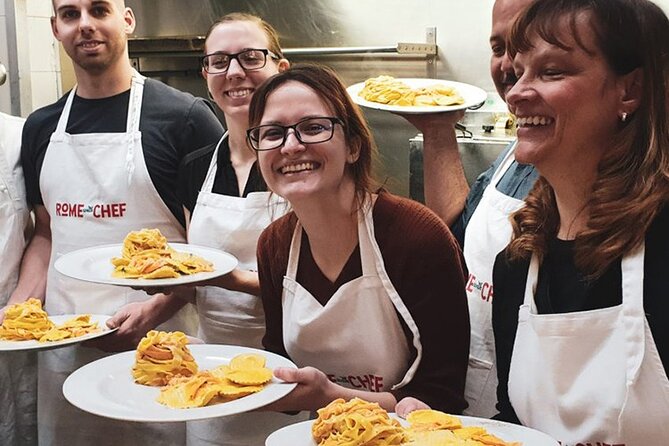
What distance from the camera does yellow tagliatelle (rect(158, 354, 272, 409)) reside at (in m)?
1.37

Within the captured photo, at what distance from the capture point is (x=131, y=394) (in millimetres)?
1426

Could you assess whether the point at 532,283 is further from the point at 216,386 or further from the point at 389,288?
the point at 216,386

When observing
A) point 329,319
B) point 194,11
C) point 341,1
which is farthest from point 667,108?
point 194,11

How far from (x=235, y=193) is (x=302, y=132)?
44 cm

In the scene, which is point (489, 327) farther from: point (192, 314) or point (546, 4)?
point (192, 314)

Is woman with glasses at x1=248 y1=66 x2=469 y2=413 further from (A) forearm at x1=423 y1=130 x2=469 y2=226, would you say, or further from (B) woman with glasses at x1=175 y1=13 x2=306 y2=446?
(A) forearm at x1=423 y1=130 x2=469 y2=226

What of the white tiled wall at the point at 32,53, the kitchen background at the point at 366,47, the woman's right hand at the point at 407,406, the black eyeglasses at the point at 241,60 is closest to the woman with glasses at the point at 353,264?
the woman's right hand at the point at 407,406

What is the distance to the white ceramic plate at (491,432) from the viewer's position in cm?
117

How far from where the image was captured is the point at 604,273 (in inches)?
47.1

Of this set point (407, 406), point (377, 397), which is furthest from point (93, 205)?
point (407, 406)

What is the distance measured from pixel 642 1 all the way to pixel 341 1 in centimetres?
261

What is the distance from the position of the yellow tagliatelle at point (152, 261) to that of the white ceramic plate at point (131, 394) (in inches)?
9.7

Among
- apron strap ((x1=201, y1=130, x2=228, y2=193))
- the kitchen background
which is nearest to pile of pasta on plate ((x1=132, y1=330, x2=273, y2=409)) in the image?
apron strap ((x1=201, y1=130, x2=228, y2=193))

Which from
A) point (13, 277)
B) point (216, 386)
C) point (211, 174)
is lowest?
point (13, 277)
